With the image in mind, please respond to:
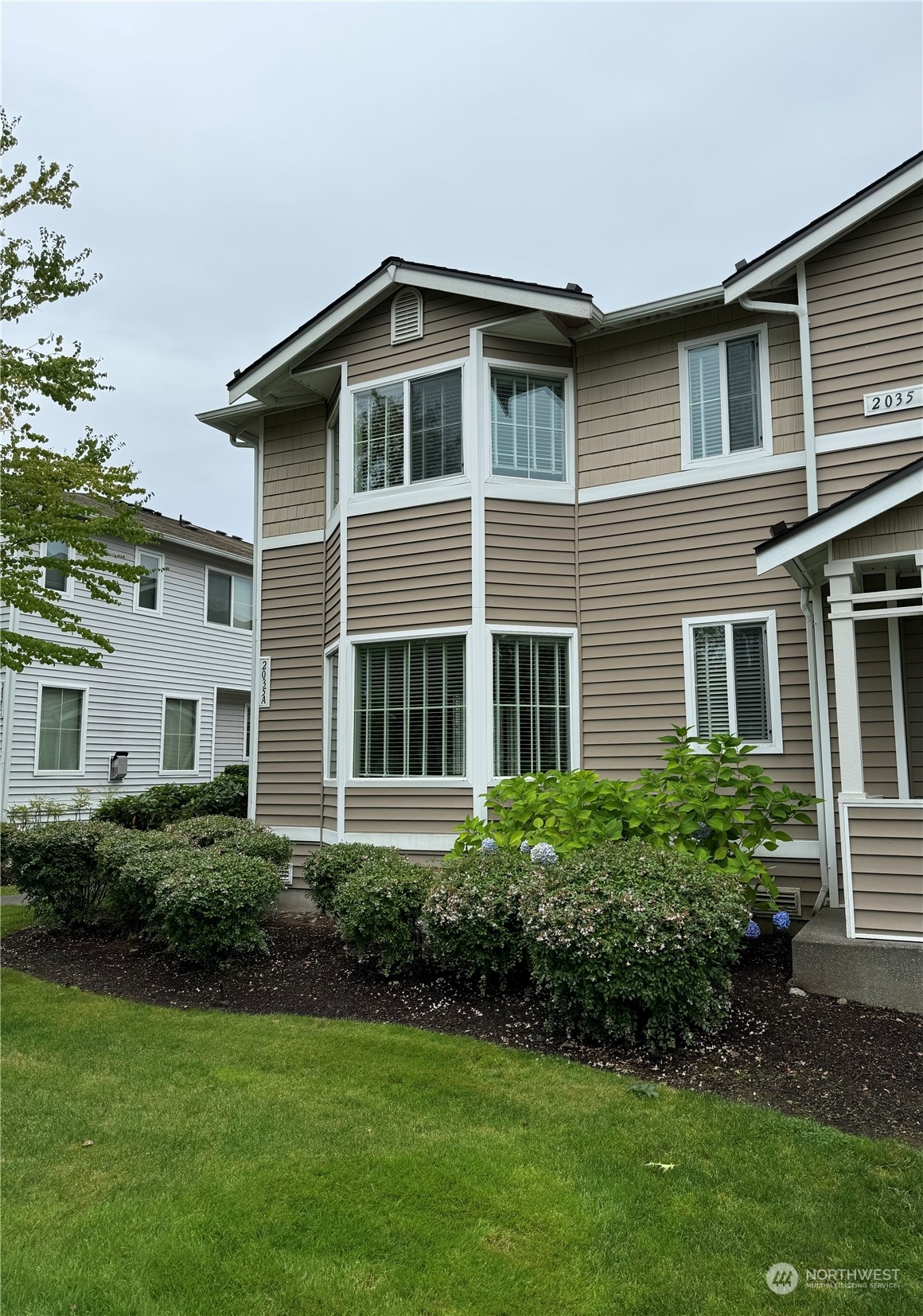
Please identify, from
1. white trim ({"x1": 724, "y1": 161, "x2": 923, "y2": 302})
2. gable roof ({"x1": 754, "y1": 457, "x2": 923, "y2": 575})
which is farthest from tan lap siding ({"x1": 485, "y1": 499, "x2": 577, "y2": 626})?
gable roof ({"x1": 754, "y1": 457, "x2": 923, "y2": 575})

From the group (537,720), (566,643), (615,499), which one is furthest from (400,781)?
(615,499)

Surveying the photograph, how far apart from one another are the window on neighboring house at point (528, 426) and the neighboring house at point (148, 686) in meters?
8.10

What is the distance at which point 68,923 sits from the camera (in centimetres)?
978

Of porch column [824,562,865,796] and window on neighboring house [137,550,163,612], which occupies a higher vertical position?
window on neighboring house [137,550,163,612]

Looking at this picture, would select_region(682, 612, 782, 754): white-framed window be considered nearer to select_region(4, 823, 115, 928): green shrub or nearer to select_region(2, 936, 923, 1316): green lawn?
select_region(2, 936, 923, 1316): green lawn

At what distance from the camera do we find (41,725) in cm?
1694

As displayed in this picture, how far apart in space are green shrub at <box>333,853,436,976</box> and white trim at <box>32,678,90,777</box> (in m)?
11.5

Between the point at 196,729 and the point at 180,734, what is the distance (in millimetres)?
486

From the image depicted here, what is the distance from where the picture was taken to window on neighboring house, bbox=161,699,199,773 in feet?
65.8

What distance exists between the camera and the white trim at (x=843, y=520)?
6.26 meters

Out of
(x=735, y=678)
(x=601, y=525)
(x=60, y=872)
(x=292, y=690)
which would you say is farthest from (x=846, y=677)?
(x=60, y=872)

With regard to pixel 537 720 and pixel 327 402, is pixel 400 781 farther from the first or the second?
pixel 327 402

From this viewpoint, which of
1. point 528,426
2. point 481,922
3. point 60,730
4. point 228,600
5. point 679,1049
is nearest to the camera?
point 679,1049

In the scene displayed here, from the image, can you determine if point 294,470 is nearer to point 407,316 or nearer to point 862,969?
point 407,316
